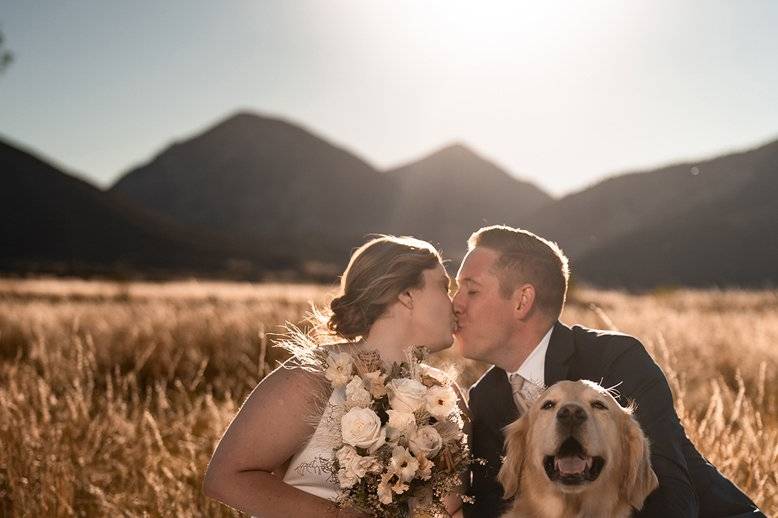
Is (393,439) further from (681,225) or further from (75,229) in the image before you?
(681,225)

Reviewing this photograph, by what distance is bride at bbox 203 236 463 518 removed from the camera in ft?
9.06

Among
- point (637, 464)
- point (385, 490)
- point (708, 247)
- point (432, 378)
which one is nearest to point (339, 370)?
point (432, 378)

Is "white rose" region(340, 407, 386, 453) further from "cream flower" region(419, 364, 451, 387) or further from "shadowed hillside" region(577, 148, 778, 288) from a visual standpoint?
"shadowed hillside" region(577, 148, 778, 288)

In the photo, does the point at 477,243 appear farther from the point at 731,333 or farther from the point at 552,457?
the point at 731,333

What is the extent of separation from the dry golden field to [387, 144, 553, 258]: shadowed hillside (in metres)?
134

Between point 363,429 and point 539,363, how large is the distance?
5.12 ft

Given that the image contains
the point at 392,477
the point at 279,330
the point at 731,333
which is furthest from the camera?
the point at 279,330

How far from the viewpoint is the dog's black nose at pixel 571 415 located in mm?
2932

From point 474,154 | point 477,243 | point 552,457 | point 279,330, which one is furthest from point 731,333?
point 474,154

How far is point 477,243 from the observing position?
4.21 meters

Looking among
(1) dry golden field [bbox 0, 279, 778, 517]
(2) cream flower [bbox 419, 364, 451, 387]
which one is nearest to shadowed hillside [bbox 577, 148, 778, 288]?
(1) dry golden field [bbox 0, 279, 778, 517]

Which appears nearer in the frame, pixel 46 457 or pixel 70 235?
pixel 46 457

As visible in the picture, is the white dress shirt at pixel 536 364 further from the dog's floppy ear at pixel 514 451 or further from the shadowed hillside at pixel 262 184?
the shadowed hillside at pixel 262 184

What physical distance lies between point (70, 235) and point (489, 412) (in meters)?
92.5
